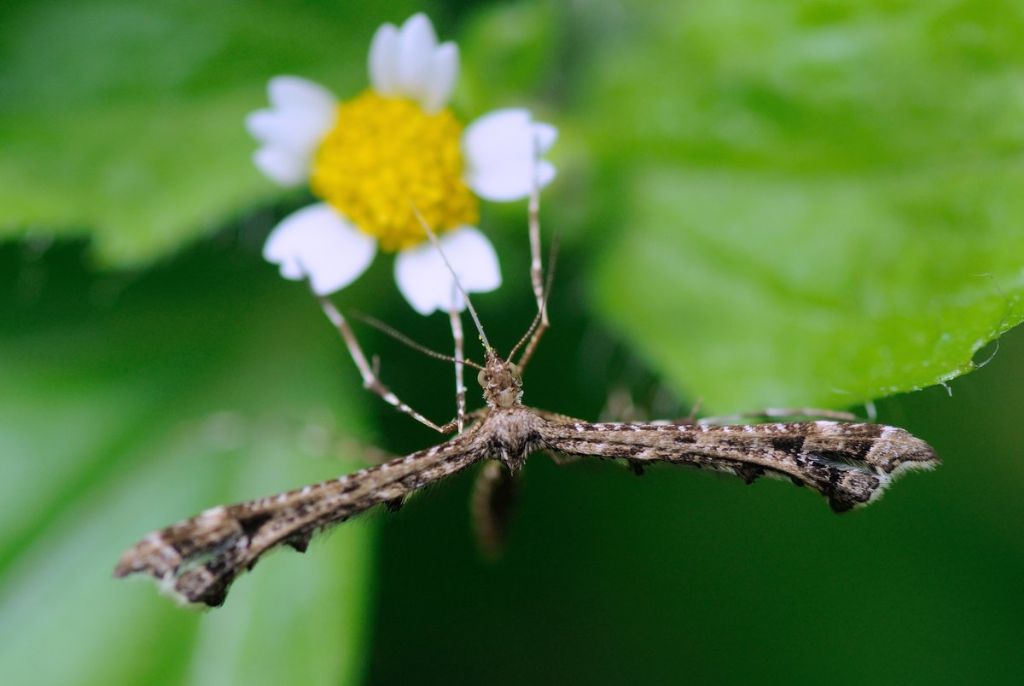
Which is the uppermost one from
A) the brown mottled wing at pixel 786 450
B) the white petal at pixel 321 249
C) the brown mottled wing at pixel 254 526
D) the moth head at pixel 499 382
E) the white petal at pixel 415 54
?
the white petal at pixel 415 54

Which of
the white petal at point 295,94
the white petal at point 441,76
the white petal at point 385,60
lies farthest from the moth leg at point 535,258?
the white petal at point 295,94

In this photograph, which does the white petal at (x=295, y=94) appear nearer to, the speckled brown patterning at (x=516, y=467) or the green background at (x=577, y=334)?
the green background at (x=577, y=334)

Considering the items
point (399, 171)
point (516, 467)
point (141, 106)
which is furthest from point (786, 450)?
point (141, 106)

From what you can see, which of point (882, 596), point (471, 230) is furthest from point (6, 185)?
point (882, 596)

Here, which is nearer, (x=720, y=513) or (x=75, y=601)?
(x=75, y=601)

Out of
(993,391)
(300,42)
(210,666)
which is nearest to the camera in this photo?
(210,666)

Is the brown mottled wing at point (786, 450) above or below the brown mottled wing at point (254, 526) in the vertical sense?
below

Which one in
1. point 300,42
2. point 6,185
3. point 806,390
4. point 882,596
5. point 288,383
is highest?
point 300,42

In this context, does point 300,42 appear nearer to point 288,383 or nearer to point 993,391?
point 288,383
